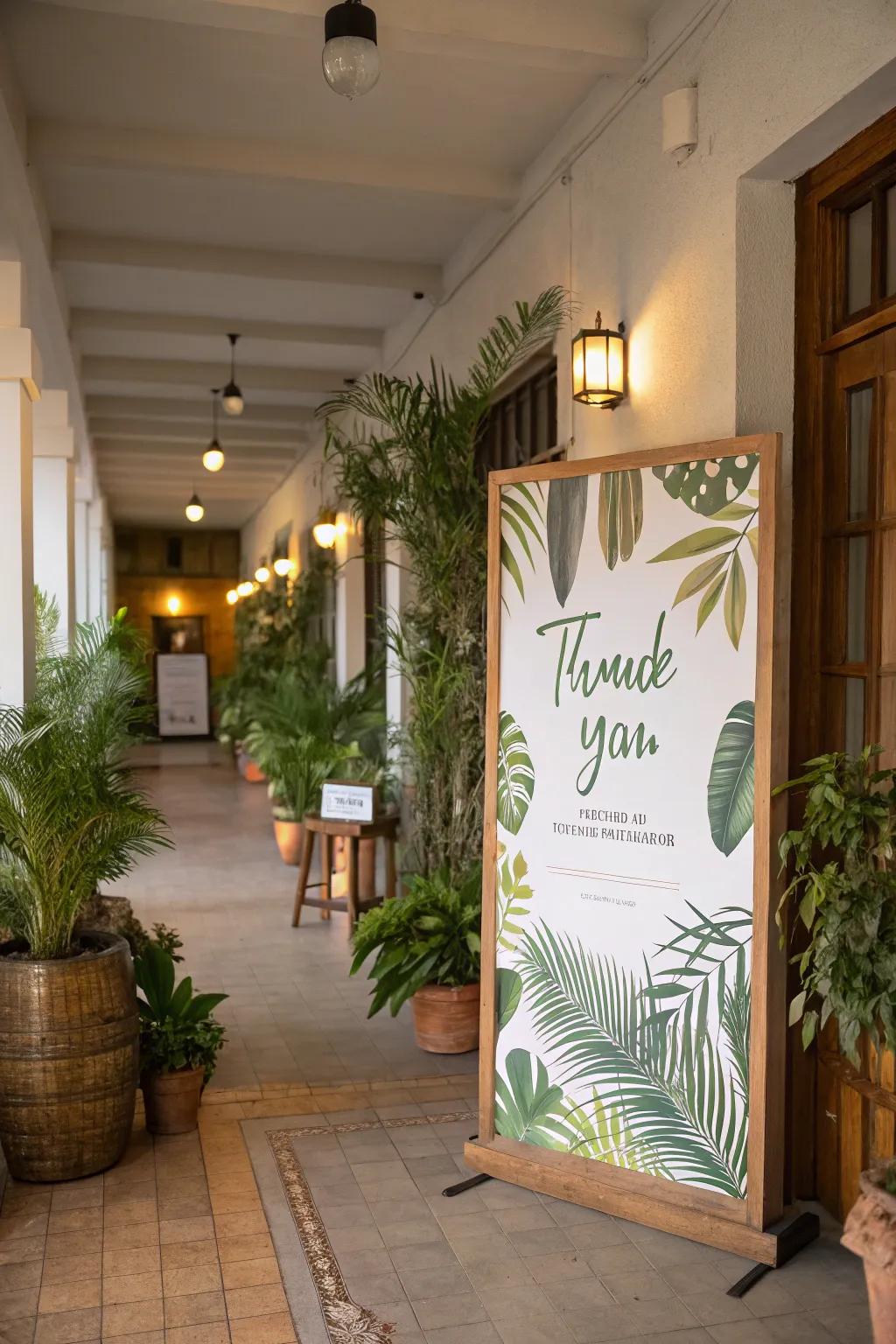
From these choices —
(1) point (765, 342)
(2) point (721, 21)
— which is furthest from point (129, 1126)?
(2) point (721, 21)

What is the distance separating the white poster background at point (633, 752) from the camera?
3.22 metres

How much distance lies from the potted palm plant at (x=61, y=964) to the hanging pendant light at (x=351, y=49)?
2067 mm

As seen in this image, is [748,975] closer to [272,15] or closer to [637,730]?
[637,730]

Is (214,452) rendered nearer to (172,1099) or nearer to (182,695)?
(172,1099)

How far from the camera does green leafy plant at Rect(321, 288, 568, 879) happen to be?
16.7 ft

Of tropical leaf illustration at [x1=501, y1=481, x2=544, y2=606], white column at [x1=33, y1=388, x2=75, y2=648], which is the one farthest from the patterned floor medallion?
white column at [x1=33, y1=388, x2=75, y2=648]

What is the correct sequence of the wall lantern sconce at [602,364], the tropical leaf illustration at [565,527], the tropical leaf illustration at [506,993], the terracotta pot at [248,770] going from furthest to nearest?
1. the terracotta pot at [248,770]
2. the wall lantern sconce at [602,364]
3. the tropical leaf illustration at [506,993]
4. the tropical leaf illustration at [565,527]

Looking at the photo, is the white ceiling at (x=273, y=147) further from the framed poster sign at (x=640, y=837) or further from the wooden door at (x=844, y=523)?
the framed poster sign at (x=640, y=837)

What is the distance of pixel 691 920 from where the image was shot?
10.7 feet

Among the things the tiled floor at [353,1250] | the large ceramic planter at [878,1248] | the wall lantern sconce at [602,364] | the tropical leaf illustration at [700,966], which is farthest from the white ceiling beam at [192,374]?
the large ceramic planter at [878,1248]

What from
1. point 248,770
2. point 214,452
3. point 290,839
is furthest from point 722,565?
point 248,770

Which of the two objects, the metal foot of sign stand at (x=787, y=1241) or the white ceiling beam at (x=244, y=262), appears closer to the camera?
the metal foot of sign stand at (x=787, y=1241)

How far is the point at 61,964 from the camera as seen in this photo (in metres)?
3.52

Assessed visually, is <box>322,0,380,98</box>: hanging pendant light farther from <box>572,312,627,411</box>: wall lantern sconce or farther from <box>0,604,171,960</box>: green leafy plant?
<box>0,604,171,960</box>: green leafy plant
